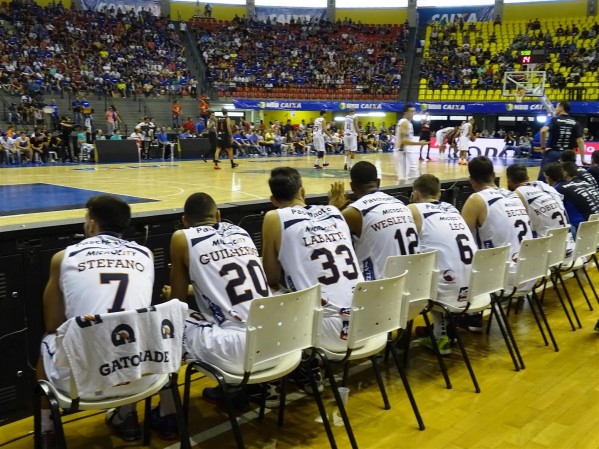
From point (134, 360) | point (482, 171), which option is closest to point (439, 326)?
point (482, 171)

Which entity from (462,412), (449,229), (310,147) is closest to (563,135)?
(449,229)

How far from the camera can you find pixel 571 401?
3.50m

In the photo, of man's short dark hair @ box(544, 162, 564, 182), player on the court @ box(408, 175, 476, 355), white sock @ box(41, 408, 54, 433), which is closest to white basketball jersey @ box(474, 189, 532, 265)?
player on the court @ box(408, 175, 476, 355)

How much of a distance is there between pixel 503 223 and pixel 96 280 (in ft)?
A: 10.1

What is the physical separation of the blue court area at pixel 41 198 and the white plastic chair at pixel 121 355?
7018mm

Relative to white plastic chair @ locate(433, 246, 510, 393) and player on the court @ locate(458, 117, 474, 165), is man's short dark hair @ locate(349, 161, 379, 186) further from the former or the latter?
player on the court @ locate(458, 117, 474, 165)

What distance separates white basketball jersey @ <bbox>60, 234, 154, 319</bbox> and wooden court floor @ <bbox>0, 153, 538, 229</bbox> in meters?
5.89

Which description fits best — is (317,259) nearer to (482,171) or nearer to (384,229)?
(384,229)

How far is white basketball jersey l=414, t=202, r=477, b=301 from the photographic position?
3867 millimetres

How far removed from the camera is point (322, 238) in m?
3.21

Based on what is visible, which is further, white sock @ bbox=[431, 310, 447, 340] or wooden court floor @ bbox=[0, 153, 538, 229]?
wooden court floor @ bbox=[0, 153, 538, 229]

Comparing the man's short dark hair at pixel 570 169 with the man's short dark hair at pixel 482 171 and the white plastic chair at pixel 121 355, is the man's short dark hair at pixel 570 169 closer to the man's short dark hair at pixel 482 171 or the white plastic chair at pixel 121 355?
the man's short dark hair at pixel 482 171

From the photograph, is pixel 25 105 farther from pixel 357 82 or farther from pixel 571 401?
pixel 571 401

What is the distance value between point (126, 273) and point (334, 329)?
115cm
